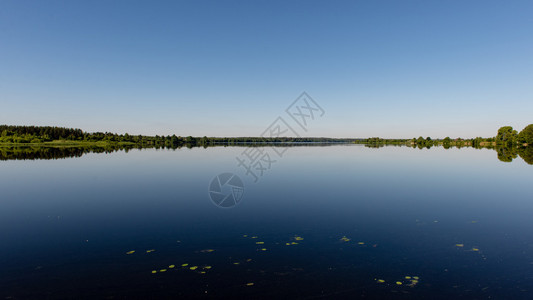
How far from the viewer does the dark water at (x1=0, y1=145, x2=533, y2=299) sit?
8.73 m

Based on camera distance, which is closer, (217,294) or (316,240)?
(217,294)

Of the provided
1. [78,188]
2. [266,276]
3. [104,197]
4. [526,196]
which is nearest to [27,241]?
[104,197]

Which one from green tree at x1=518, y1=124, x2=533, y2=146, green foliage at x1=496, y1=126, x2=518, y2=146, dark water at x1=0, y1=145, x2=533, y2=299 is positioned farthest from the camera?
green foliage at x1=496, y1=126, x2=518, y2=146

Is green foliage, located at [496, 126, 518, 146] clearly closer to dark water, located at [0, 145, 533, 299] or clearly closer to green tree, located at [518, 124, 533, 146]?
green tree, located at [518, 124, 533, 146]

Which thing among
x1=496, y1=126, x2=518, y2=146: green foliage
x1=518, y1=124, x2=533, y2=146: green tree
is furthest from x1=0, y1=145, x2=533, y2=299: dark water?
x1=496, y1=126, x2=518, y2=146: green foliage

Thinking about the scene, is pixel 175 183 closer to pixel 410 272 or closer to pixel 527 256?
pixel 410 272

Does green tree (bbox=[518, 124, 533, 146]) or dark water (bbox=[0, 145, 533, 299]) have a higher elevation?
green tree (bbox=[518, 124, 533, 146])

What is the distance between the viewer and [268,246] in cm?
1205

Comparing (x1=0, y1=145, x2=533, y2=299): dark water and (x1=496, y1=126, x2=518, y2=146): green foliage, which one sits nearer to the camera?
(x1=0, y1=145, x2=533, y2=299): dark water

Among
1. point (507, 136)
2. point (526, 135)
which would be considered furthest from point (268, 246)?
point (507, 136)

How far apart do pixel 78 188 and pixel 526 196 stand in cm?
3980

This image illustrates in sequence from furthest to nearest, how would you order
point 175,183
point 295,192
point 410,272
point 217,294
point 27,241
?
1. point 175,183
2. point 295,192
3. point 27,241
4. point 410,272
5. point 217,294

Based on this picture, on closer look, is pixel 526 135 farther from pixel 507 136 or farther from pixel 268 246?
pixel 268 246

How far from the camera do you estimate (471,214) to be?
1762cm
